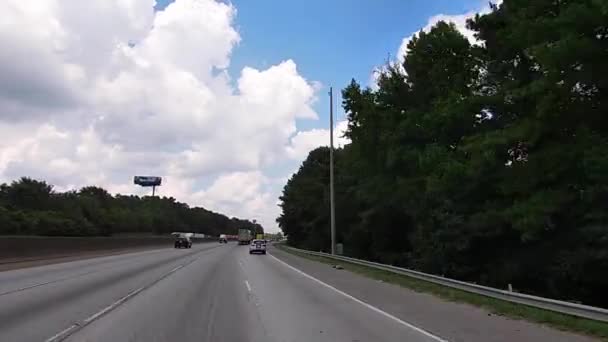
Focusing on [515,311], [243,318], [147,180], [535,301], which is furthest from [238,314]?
[147,180]

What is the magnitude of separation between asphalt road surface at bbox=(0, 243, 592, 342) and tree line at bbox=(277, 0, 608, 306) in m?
6.32

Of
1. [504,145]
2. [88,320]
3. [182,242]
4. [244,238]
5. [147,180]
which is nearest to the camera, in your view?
[88,320]

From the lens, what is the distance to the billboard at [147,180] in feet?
584

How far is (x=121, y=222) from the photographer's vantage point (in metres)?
Answer: 135

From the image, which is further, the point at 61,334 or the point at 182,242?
the point at 182,242

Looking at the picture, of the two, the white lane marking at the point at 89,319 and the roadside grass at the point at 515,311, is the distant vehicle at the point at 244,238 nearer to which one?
the roadside grass at the point at 515,311

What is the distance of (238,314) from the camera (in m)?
14.1

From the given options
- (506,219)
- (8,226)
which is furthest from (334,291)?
(8,226)

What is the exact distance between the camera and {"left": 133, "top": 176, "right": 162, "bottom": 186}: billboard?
178m

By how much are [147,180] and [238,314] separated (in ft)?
559

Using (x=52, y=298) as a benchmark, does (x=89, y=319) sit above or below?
below

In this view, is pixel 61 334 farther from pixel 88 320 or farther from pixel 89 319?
pixel 89 319

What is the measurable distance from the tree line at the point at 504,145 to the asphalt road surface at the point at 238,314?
20.7 feet

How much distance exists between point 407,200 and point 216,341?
32.5 meters
